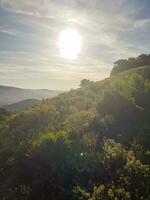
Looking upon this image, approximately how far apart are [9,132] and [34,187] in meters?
8.85

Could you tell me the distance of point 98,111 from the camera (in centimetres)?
2336

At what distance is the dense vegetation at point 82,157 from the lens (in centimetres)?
1314

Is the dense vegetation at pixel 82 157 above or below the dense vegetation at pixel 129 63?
below

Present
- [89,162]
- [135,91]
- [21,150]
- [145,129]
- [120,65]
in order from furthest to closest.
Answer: [120,65] → [135,91] → [145,129] → [21,150] → [89,162]

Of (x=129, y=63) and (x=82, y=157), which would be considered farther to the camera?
(x=129, y=63)

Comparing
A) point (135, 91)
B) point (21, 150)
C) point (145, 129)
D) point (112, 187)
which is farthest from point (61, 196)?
point (135, 91)

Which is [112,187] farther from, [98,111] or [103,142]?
[98,111]

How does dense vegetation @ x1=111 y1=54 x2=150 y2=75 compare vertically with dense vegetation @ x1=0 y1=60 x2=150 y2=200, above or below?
above

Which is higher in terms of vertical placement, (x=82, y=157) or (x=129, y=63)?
(x=129, y=63)

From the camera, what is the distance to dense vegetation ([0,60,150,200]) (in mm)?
13141

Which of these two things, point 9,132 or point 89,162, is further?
point 9,132

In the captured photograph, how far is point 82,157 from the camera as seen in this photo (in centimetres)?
1526

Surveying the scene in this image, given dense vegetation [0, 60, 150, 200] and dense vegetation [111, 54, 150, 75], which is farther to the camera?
dense vegetation [111, 54, 150, 75]

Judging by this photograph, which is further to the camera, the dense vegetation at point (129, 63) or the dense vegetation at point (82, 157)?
the dense vegetation at point (129, 63)
